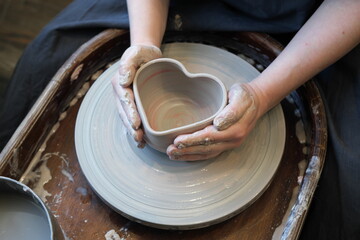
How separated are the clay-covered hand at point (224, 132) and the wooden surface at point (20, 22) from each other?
5.02 ft

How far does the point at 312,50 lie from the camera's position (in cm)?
105

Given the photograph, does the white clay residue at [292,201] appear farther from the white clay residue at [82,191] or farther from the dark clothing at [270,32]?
the white clay residue at [82,191]

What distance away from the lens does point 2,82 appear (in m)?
2.07

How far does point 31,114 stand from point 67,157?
0.49 feet

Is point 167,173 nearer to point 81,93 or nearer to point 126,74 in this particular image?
point 126,74

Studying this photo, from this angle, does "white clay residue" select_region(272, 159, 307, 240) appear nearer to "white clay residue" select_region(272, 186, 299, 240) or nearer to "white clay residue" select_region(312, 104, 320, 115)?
"white clay residue" select_region(272, 186, 299, 240)

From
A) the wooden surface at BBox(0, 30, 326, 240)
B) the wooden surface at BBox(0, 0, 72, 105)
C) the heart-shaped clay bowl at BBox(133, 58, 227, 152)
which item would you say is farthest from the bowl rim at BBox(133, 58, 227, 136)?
the wooden surface at BBox(0, 0, 72, 105)

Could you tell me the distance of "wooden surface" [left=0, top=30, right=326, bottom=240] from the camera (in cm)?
100

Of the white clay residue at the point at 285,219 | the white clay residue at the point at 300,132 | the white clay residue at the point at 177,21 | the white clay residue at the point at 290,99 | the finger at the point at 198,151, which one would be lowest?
the white clay residue at the point at 285,219

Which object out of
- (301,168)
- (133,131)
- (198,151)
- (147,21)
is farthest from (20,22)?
(301,168)

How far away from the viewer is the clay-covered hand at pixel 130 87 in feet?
3.20

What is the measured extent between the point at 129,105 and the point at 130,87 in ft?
0.22

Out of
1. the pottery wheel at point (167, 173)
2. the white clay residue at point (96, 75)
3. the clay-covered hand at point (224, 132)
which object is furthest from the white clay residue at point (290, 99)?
the white clay residue at point (96, 75)

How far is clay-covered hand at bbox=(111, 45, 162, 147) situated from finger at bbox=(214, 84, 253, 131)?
20cm
